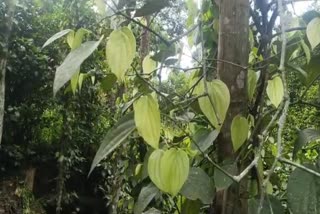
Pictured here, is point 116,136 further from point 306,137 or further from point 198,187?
point 306,137

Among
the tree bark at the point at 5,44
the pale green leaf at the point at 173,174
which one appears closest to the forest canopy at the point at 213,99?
the pale green leaf at the point at 173,174

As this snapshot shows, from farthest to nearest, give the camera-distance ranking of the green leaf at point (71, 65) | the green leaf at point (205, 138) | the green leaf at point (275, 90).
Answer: the green leaf at point (275, 90) < the green leaf at point (205, 138) < the green leaf at point (71, 65)

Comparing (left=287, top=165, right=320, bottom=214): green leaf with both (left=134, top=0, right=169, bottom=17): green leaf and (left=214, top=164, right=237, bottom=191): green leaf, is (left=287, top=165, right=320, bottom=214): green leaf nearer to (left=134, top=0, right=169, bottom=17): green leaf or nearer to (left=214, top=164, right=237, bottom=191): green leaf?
(left=214, top=164, right=237, bottom=191): green leaf

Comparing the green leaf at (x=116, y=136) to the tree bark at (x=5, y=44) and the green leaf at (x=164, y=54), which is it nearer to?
the green leaf at (x=164, y=54)

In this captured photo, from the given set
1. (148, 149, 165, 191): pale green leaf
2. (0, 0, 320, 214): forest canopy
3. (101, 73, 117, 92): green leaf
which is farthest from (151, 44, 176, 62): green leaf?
(148, 149, 165, 191): pale green leaf

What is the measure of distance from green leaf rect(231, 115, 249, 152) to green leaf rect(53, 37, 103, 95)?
165 millimetres

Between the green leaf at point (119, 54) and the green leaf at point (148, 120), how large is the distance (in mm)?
30

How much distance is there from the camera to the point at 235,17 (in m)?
0.47

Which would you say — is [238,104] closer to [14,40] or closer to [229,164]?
[229,164]

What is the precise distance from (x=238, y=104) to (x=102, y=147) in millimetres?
166

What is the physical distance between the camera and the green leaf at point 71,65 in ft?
1.06

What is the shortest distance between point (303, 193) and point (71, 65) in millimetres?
231

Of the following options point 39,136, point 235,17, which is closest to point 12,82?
point 39,136

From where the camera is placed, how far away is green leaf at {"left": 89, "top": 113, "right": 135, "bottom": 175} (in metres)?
0.38
